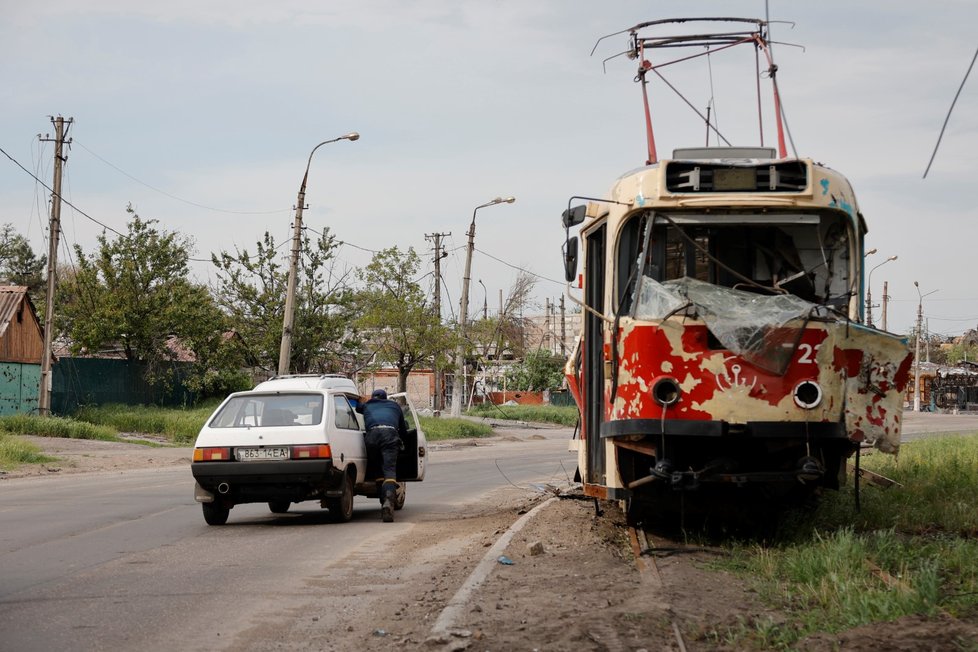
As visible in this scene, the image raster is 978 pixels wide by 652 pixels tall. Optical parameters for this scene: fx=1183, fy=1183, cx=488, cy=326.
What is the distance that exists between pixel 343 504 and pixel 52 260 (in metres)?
20.2

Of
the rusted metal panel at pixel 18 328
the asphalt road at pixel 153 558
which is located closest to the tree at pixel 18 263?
the rusted metal panel at pixel 18 328

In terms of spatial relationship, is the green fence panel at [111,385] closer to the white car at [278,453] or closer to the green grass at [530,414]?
the green grass at [530,414]

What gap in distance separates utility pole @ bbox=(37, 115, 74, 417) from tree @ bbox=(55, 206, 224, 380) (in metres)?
6.93

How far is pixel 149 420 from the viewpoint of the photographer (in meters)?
34.5

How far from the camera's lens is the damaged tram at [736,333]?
358 inches

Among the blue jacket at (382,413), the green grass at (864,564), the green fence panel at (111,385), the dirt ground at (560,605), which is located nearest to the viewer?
the dirt ground at (560,605)

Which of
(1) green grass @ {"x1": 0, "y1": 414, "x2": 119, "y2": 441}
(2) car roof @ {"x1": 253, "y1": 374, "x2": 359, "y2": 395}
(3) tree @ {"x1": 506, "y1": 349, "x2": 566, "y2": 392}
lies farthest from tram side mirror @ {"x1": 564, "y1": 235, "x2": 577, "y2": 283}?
(3) tree @ {"x1": 506, "y1": 349, "x2": 566, "y2": 392}

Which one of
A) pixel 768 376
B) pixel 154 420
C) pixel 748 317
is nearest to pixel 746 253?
pixel 748 317

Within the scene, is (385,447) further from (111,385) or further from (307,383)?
(111,385)

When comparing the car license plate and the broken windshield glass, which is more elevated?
the broken windshield glass

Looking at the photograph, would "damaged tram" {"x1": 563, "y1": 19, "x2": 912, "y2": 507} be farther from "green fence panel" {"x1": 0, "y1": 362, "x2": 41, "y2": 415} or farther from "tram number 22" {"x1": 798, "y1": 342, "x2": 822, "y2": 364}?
"green fence panel" {"x1": 0, "y1": 362, "x2": 41, "y2": 415}

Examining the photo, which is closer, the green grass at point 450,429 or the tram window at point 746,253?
the tram window at point 746,253

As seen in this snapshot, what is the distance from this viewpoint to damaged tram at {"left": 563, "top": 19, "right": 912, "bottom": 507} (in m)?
9.09

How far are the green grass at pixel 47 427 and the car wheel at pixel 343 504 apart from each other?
18.3 metres
